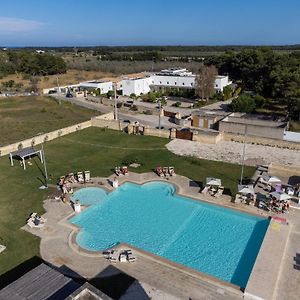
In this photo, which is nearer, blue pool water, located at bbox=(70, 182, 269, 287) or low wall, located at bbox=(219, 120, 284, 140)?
blue pool water, located at bbox=(70, 182, 269, 287)

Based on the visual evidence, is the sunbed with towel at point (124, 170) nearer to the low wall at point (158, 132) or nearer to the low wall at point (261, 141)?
the low wall at point (158, 132)

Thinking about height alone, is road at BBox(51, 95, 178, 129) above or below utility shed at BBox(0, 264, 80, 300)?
below

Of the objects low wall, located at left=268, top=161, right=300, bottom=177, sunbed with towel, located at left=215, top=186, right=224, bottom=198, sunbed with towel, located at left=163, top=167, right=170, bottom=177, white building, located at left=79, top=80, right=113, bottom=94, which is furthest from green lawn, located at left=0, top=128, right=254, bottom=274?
white building, located at left=79, top=80, right=113, bottom=94

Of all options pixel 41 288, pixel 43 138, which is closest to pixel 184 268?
pixel 41 288

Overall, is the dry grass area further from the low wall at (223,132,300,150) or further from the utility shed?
the utility shed

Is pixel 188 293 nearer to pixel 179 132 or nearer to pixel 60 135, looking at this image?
pixel 179 132

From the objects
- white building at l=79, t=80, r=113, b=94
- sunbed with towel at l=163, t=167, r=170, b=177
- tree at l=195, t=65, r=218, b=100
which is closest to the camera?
sunbed with towel at l=163, t=167, r=170, b=177

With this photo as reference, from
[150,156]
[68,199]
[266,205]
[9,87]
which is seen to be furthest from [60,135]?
[9,87]
